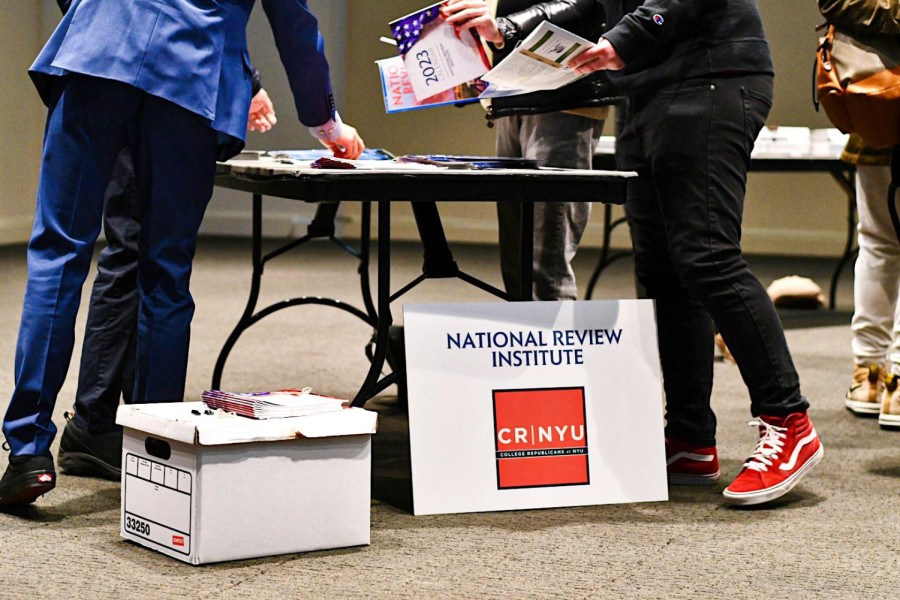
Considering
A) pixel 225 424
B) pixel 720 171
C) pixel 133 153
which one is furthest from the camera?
pixel 720 171

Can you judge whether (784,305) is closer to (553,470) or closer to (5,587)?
(553,470)

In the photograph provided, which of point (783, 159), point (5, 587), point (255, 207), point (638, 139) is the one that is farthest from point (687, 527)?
point (783, 159)

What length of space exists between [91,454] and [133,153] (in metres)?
0.69

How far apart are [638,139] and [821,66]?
27.3 inches

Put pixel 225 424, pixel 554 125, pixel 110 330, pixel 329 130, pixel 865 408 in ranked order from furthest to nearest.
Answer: pixel 865 408
pixel 554 125
pixel 110 330
pixel 329 130
pixel 225 424

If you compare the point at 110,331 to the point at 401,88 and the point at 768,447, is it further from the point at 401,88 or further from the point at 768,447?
the point at 768,447

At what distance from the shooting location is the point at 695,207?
90.1 inches

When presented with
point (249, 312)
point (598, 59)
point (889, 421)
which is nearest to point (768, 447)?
point (598, 59)

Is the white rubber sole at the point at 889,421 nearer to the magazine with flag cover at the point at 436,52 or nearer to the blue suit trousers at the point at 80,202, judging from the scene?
the magazine with flag cover at the point at 436,52

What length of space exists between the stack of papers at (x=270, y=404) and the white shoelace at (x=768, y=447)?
83cm

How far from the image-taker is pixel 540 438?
7.55 feet

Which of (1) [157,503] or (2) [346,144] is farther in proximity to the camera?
(2) [346,144]

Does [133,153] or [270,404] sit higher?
[133,153]

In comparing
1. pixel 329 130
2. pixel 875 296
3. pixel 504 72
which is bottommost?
pixel 875 296
